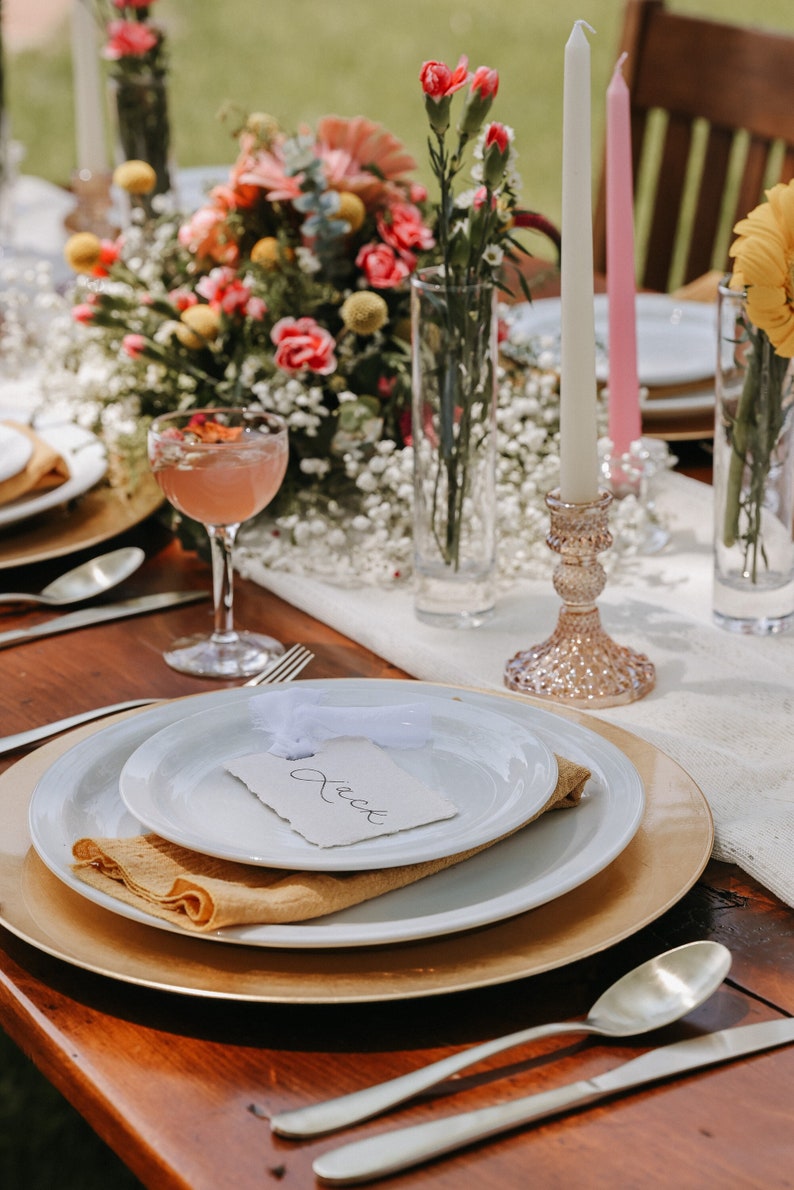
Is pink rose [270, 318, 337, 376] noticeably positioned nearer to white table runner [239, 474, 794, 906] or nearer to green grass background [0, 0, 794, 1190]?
white table runner [239, 474, 794, 906]

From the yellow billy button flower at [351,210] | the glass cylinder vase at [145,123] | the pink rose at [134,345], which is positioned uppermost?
the glass cylinder vase at [145,123]

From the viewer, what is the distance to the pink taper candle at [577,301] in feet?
2.89

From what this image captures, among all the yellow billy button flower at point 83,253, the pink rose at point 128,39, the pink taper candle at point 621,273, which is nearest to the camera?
the pink taper candle at point 621,273

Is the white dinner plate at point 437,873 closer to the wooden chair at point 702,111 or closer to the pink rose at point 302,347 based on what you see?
the pink rose at point 302,347

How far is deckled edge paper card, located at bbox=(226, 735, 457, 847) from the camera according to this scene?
70 centimetres

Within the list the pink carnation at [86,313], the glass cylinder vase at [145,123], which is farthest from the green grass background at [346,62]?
the pink carnation at [86,313]

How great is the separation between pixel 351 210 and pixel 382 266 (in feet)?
0.25

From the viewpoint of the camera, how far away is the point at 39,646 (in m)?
1.08

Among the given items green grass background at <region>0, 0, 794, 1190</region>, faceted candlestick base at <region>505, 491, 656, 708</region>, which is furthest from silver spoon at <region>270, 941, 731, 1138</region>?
green grass background at <region>0, 0, 794, 1190</region>

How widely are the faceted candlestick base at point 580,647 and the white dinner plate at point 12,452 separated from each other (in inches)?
18.6

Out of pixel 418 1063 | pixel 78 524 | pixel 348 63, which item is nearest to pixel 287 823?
pixel 418 1063

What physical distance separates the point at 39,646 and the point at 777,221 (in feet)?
1.92

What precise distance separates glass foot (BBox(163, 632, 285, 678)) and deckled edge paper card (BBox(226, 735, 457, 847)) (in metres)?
0.25

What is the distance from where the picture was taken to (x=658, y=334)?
1.66 metres
